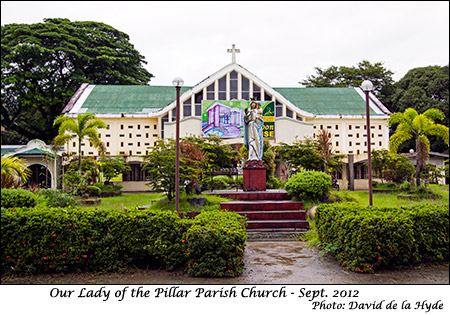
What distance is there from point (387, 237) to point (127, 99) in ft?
74.6

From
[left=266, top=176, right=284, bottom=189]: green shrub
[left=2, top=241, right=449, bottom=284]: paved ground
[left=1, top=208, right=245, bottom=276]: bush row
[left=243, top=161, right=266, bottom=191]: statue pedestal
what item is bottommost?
[left=2, top=241, right=449, bottom=284]: paved ground

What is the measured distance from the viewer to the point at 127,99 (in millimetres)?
25953

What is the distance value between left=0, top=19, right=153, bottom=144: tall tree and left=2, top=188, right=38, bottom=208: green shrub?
20794 millimetres

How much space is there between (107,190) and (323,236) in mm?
15230

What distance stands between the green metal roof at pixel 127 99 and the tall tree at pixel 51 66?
3843 mm

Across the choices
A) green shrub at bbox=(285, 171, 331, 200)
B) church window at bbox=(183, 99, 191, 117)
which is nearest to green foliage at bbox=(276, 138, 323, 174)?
green shrub at bbox=(285, 171, 331, 200)

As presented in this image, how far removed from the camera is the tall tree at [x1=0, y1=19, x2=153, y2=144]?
27312mm


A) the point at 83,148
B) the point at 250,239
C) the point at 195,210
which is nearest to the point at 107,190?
the point at 83,148

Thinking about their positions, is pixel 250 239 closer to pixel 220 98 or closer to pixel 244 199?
pixel 244 199

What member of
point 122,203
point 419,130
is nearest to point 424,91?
point 419,130

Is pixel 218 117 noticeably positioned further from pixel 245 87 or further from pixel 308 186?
pixel 308 186

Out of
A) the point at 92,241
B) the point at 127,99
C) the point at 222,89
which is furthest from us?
the point at 127,99

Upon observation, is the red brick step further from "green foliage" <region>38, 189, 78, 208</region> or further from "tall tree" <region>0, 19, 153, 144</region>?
"tall tree" <region>0, 19, 153, 144</region>

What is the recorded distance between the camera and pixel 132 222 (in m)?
6.16
